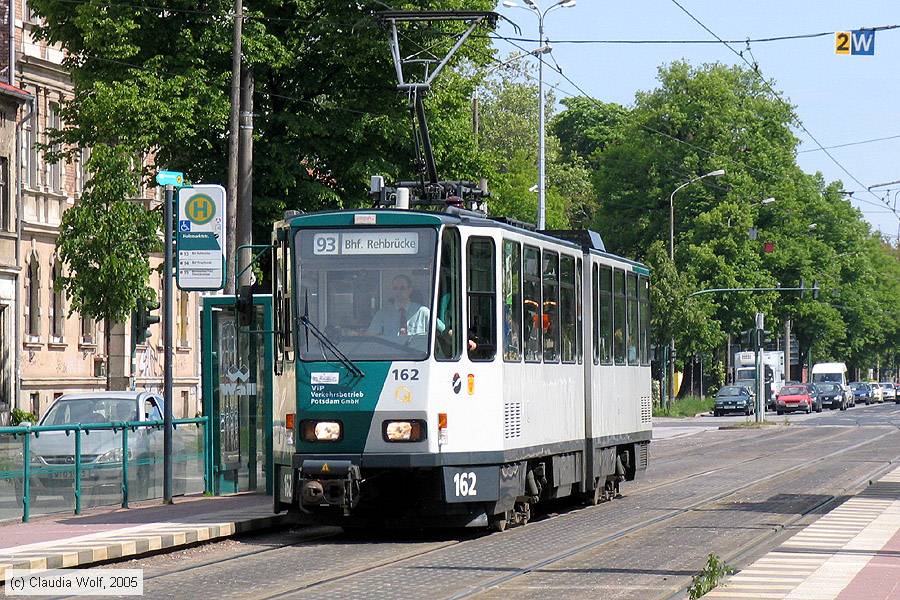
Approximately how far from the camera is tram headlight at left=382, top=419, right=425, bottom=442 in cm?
1725

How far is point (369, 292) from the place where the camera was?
17.5 m

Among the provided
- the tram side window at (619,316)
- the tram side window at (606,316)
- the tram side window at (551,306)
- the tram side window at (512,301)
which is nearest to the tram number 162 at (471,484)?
the tram side window at (512,301)

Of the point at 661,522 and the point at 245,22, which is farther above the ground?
the point at 245,22

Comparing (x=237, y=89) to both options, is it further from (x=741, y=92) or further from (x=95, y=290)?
(x=741, y=92)

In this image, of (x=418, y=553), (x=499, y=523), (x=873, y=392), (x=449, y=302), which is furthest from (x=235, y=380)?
(x=873, y=392)

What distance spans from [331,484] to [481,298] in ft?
8.06

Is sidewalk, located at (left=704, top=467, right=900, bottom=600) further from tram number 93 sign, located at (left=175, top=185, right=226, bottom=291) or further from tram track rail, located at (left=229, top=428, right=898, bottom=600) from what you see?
tram number 93 sign, located at (left=175, top=185, right=226, bottom=291)

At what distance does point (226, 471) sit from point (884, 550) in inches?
395

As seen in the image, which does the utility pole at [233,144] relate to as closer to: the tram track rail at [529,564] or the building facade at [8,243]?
the tram track rail at [529,564]

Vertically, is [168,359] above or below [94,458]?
above

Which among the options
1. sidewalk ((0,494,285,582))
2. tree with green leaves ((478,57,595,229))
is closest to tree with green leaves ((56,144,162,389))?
sidewalk ((0,494,285,582))

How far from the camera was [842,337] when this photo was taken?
10106 cm

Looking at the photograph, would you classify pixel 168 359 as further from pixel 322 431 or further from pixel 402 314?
pixel 402 314

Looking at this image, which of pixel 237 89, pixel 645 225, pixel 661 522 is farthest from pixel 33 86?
pixel 645 225
